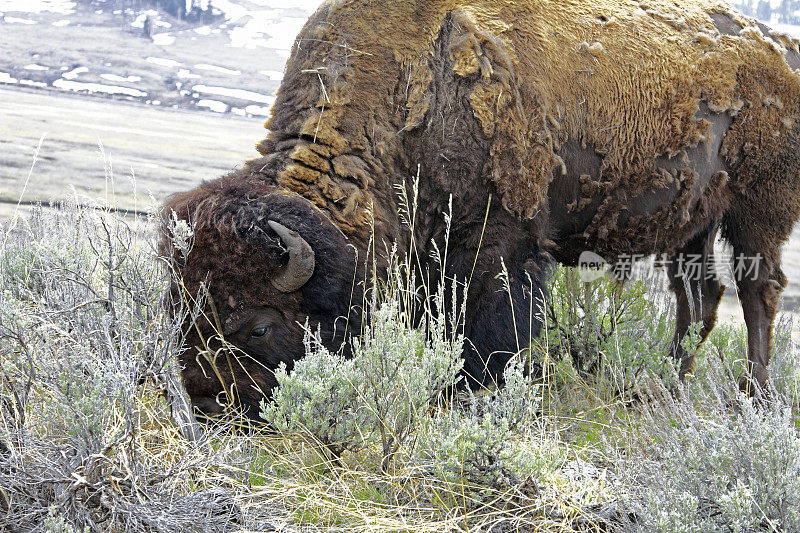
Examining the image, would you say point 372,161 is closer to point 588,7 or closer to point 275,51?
point 588,7

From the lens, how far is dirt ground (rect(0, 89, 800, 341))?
9.83 meters

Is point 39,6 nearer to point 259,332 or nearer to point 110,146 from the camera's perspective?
point 110,146

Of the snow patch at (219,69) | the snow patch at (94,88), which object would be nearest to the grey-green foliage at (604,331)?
the snow patch at (94,88)

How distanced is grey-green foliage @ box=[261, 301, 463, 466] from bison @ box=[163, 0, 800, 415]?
0.48 m

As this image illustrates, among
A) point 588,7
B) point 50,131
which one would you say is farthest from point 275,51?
point 588,7

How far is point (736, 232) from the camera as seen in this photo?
4.71 metres

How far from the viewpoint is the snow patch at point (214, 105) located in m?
23.9

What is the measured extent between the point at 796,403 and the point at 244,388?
307cm

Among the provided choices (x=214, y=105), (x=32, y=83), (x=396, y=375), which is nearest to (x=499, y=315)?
(x=396, y=375)

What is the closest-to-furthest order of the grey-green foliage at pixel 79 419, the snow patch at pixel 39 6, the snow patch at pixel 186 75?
the grey-green foliage at pixel 79 419 < the snow patch at pixel 186 75 < the snow patch at pixel 39 6

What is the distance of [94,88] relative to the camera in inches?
954

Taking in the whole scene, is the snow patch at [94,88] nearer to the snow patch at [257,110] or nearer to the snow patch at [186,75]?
the snow patch at [186,75]

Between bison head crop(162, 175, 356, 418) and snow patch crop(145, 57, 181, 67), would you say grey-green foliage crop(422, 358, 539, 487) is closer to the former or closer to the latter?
bison head crop(162, 175, 356, 418)

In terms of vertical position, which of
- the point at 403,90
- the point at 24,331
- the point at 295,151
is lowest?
the point at 24,331
